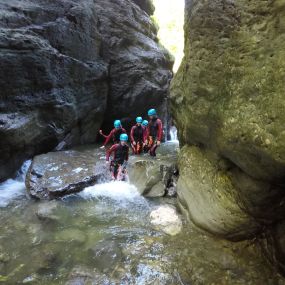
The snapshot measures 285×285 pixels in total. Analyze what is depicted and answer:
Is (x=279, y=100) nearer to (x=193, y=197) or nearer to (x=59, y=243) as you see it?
(x=193, y=197)

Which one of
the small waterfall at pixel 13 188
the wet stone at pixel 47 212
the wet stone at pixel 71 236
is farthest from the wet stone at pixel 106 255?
the small waterfall at pixel 13 188

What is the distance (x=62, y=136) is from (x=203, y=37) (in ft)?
29.1

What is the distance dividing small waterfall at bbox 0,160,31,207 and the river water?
65 cm

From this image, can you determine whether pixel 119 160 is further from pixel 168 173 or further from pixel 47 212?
pixel 47 212

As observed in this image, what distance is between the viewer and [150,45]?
18719mm

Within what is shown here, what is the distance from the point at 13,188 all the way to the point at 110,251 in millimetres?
5436

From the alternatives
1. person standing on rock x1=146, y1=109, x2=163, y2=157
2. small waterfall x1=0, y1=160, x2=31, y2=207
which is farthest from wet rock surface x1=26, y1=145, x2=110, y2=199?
person standing on rock x1=146, y1=109, x2=163, y2=157

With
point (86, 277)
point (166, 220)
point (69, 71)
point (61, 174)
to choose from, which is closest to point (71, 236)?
point (86, 277)

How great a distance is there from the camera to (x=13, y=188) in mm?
10734

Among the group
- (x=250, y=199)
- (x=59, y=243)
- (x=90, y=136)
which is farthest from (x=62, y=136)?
(x=250, y=199)

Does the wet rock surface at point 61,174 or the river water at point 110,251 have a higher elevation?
the river water at point 110,251

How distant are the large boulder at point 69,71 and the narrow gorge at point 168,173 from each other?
0.07 meters

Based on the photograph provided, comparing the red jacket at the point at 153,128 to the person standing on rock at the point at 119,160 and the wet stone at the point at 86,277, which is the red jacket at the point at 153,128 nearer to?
the person standing on rock at the point at 119,160

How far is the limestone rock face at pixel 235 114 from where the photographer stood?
5008 mm
